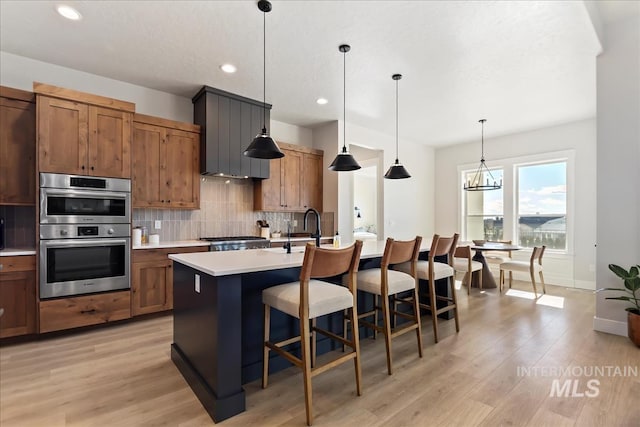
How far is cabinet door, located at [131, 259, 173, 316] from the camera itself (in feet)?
11.3

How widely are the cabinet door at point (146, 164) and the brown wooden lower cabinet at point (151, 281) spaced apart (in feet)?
2.02

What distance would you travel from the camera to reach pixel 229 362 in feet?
6.11

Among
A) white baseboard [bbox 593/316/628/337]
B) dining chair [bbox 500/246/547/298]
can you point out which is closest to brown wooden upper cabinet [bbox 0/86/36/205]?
white baseboard [bbox 593/316/628/337]

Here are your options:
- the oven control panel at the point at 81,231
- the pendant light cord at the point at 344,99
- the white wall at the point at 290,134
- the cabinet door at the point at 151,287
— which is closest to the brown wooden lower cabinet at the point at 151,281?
the cabinet door at the point at 151,287

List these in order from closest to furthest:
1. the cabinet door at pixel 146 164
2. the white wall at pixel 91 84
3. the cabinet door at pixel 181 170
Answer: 1. the white wall at pixel 91 84
2. the cabinet door at pixel 146 164
3. the cabinet door at pixel 181 170

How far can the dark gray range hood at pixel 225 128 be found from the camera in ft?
13.4

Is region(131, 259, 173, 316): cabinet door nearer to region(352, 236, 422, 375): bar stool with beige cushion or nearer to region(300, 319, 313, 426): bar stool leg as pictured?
region(352, 236, 422, 375): bar stool with beige cushion

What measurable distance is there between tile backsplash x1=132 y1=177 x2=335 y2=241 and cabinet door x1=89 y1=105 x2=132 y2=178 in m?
0.77

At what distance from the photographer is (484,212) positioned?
6.54 meters

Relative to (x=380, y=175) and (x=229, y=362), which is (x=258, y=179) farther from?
(x=229, y=362)

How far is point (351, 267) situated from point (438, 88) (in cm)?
301

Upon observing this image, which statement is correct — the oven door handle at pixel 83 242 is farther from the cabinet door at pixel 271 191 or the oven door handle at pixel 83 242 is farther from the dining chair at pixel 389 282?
the dining chair at pixel 389 282

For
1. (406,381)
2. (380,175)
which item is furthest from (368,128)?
(406,381)

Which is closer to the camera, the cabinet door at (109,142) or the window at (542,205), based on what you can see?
the cabinet door at (109,142)
